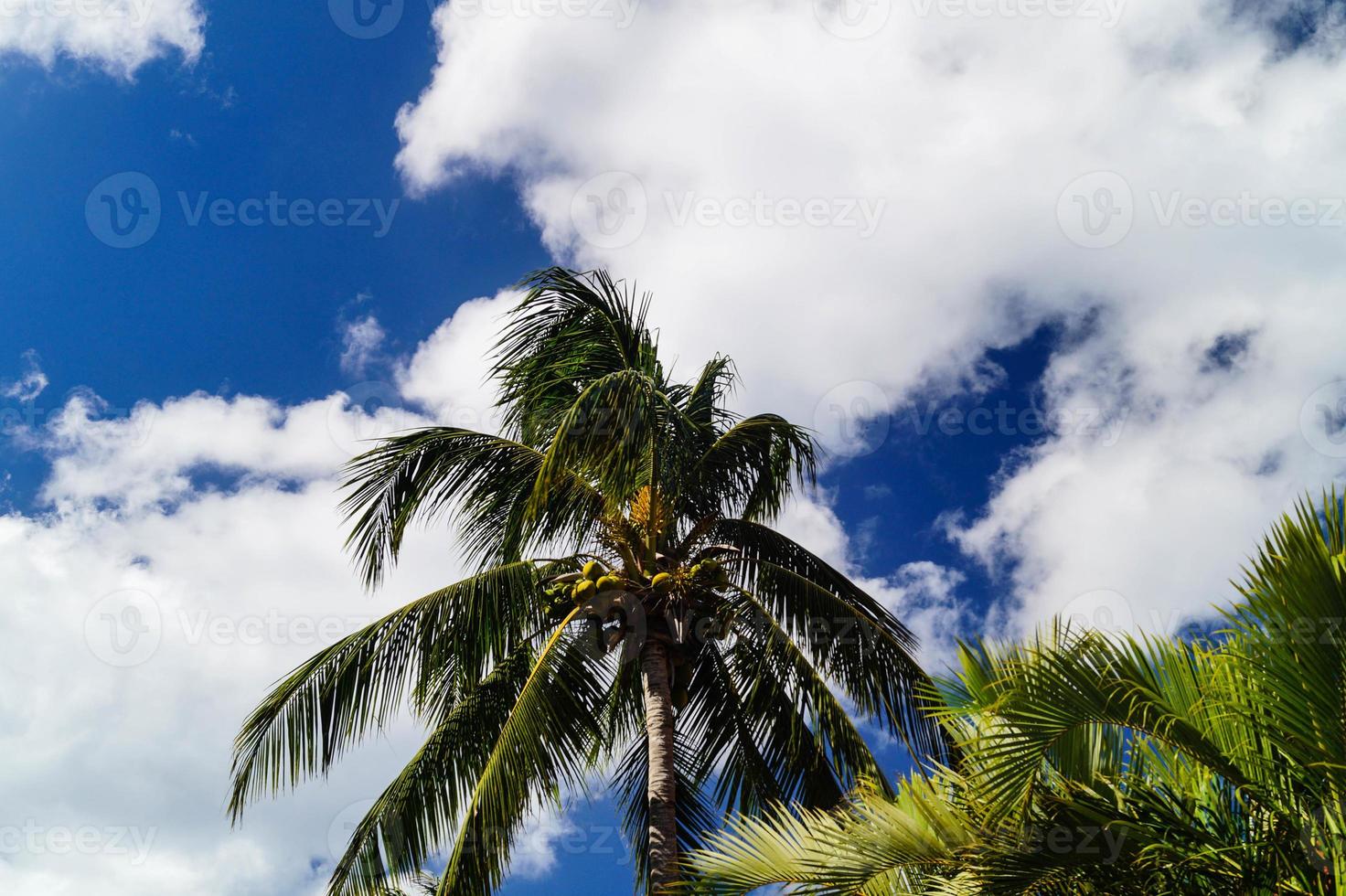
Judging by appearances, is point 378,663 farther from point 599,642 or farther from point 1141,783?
point 1141,783

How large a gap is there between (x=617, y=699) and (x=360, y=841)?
308 centimetres

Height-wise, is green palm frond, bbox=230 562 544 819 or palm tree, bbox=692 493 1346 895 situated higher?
green palm frond, bbox=230 562 544 819

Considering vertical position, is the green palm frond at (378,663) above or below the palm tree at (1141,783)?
above

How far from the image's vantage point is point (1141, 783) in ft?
17.1

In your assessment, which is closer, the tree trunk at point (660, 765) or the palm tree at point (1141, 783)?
the palm tree at point (1141, 783)

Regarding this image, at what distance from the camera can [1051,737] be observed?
492 centimetres

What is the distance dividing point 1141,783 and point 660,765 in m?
4.62

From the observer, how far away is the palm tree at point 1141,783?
461cm

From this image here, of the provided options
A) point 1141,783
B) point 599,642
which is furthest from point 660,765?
point 1141,783

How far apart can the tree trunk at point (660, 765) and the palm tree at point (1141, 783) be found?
2.53 meters

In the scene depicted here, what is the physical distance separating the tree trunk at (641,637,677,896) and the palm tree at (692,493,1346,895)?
2.53 m

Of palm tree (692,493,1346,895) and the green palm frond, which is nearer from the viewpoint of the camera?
palm tree (692,493,1346,895)

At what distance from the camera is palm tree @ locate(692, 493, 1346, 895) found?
4.61 metres

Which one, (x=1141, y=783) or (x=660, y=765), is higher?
(x=660, y=765)
